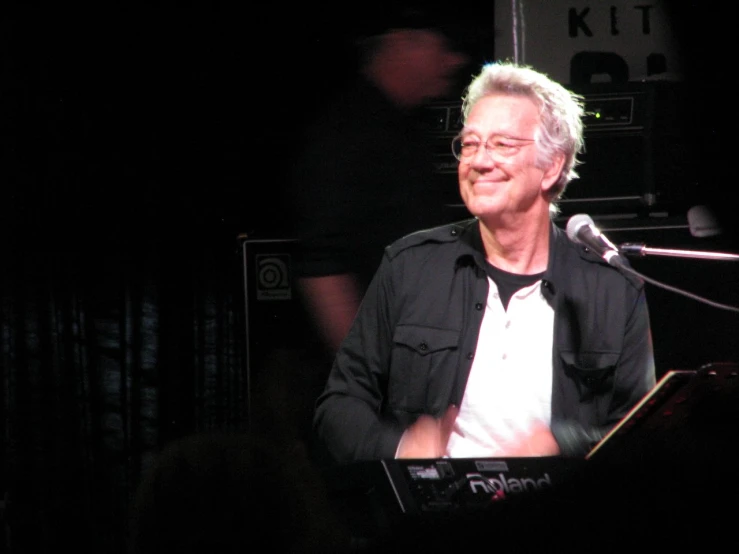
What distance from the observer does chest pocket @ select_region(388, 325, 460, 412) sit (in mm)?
2121

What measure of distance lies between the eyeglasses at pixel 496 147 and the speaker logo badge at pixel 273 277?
3.11 feet

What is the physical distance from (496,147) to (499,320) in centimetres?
38

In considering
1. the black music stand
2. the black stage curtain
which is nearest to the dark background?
the black stage curtain

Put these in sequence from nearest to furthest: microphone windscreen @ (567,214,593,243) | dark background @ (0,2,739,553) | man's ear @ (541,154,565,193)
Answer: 1. microphone windscreen @ (567,214,593,243)
2. man's ear @ (541,154,565,193)
3. dark background @ (0,2,739,553)

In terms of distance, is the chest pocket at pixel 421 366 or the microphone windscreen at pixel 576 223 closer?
the microphone windscreen at pixel 576 223

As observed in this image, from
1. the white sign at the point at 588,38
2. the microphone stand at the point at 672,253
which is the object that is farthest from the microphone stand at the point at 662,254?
the white sign at the point at 588,38

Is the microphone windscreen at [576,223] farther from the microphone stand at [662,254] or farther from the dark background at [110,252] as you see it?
the dark background at [110,252]

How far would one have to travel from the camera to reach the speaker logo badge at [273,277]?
303 cm

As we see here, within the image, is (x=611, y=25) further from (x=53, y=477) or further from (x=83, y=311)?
(x=53, y=477)

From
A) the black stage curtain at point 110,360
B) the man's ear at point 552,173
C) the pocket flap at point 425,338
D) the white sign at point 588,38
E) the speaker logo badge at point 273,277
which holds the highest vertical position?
the white sign at point 588,38

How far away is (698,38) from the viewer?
3.45m

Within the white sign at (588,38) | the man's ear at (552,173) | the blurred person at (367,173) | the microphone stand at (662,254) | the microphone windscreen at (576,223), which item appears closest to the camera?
the microphone stand at (662,254)

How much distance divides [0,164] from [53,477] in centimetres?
115

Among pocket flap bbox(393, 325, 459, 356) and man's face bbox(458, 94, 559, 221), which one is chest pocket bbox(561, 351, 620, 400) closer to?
A: pocket flap bbox(393, 325, 459, 356)
